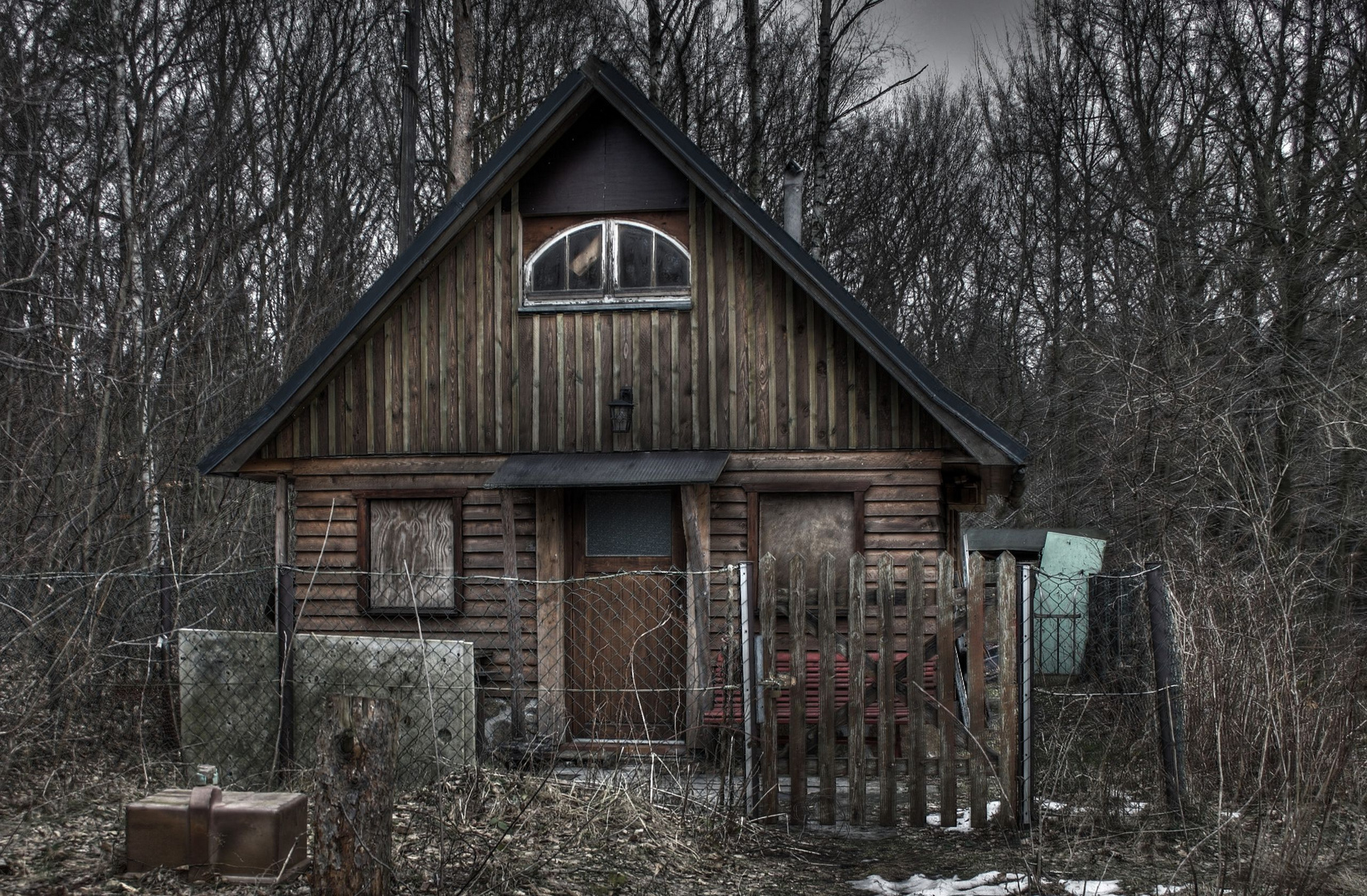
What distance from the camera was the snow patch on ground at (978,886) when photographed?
5797mm

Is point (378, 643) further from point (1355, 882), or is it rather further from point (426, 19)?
point (426, 19)

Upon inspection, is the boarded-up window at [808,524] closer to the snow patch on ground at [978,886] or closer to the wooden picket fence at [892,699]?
the wooden picket fence at [892,699]

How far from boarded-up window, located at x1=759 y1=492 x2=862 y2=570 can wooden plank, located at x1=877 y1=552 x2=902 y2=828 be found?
3.58 meters

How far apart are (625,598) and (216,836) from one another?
20.0 ft

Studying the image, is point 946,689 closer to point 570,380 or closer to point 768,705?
point 768,705

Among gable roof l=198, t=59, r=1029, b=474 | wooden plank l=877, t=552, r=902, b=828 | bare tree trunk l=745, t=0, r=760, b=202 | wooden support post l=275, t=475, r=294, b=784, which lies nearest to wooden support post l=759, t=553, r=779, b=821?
wooden plank l=877, t=552, r=902, b=828

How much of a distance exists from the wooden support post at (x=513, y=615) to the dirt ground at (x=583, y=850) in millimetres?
2089

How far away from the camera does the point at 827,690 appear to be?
731 cm

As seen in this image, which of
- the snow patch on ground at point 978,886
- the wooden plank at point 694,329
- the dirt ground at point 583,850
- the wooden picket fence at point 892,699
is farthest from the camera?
the wooden plank at point 694,329

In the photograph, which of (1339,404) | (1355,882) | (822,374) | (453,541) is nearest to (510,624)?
(453,541)

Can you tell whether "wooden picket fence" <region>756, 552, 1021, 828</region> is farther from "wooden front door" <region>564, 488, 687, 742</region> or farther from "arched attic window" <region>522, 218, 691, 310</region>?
"arched attic window" <region>522, 218, 691, 310</region>

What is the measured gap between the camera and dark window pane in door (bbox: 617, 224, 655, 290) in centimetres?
1130

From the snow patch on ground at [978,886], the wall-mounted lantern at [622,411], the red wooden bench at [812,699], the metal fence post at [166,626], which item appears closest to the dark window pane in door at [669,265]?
the wall-mounted lantern at [622,411]

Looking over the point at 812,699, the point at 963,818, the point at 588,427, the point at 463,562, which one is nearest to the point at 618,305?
the point at 588,427
